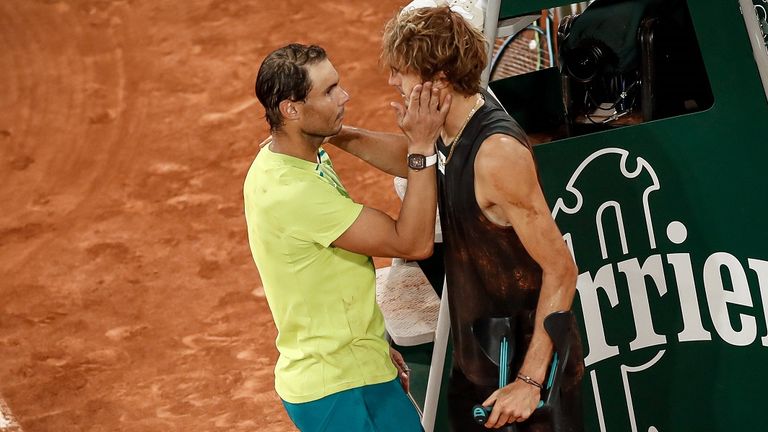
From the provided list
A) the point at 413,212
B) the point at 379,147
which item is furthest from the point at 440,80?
the point at 379,147

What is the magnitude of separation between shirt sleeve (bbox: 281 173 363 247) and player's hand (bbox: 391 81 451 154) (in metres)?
0.30

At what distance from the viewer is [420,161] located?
Answer: 10.6ft

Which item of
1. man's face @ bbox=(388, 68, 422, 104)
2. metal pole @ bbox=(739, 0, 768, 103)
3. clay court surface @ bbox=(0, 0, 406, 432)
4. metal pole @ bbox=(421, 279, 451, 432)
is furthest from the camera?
clay court surface @ bbox=(0, 0, 406, 432)

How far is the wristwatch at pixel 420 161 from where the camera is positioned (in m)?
3.23

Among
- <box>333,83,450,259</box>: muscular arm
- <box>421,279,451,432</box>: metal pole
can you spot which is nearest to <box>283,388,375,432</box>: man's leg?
<box>421,279,451,432</box>: metal pole

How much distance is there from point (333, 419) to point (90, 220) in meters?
3.88

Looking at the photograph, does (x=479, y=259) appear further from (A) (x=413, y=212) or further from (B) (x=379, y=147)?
(B) (x=379, y=147)

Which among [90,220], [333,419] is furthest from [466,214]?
[90,220]

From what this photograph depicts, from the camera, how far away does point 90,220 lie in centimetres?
702

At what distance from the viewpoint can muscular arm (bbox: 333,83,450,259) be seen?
3180mm

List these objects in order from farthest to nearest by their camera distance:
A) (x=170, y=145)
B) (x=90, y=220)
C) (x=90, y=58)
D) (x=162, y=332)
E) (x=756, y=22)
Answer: (x=90, y=58)
(x=170, y=145)
(x=90, y=220)
(x=162, y=332)
(x=756, y=22)

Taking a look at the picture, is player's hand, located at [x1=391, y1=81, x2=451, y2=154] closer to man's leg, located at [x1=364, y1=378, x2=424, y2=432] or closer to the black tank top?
the black tank top

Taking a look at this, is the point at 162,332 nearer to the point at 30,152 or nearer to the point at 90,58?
the point at 30,152

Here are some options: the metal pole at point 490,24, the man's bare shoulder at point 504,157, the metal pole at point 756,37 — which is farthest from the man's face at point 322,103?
the metal pole at point 756,37
